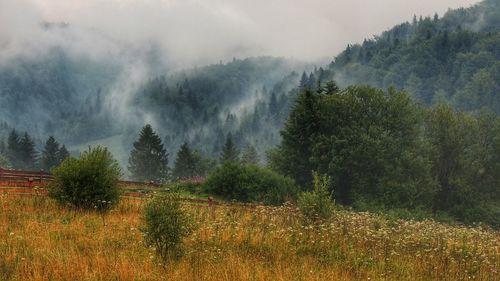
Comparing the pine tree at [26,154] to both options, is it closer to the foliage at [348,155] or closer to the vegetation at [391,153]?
the foliage at [348,155]

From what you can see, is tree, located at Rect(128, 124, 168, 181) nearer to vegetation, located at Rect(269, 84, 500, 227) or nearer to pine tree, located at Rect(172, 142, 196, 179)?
pine tree, located at Rect(172, 142, 196, 179)

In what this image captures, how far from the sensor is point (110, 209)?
59.5ft

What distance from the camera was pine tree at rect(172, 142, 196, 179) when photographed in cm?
9731

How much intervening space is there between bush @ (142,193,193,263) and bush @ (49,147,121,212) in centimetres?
674

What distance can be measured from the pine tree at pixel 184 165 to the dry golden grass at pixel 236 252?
8052cm

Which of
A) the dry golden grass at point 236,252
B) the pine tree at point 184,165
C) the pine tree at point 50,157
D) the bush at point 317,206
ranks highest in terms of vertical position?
the pine tree at point 50,157

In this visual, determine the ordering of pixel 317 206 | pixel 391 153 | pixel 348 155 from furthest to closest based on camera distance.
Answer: pixel 391 153 → pixel 348 155 → pixel 317 206

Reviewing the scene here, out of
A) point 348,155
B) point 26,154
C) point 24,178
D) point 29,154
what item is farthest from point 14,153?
point 348,155

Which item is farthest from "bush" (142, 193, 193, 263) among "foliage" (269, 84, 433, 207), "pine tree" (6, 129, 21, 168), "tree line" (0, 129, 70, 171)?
"pine tree" (6, 129, 21, 168)

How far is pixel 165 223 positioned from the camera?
1117 cm

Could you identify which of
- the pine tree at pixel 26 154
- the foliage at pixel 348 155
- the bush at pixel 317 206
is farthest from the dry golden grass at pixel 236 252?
the pine tree at pixel 26 154

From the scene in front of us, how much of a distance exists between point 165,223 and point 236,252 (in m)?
2.27

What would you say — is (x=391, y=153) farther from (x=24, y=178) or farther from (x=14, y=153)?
(x=14, y=153)

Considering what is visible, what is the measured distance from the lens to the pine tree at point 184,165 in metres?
97.3
